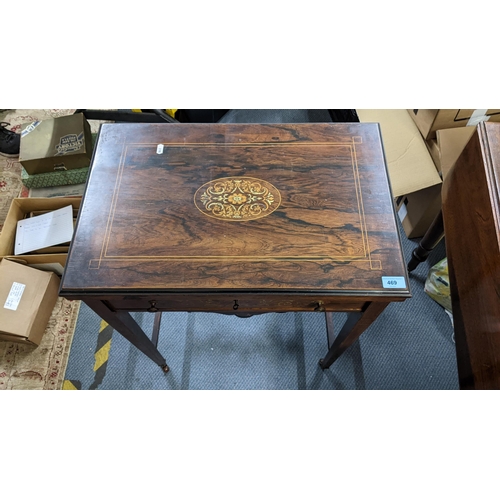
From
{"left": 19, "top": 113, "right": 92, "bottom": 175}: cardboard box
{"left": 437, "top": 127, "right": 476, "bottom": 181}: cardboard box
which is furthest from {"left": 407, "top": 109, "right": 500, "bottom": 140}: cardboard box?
{"left": 19, "top": 113, "right": 92, "bottom": 175}: cardboard box

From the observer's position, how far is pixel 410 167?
157 centimetres

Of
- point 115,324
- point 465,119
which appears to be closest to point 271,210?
point 115,324

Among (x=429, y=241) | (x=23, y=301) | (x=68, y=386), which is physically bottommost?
(x=68, y=386)

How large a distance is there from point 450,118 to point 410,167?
25cm

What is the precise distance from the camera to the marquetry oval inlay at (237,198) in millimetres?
1052

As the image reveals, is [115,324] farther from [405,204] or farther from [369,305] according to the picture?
[405,204]

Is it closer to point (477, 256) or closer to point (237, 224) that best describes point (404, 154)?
point (477, 256)

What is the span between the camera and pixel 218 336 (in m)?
1.65

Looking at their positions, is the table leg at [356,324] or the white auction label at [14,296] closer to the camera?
the table leg at [356,324]

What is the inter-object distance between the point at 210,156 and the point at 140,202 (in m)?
0.27

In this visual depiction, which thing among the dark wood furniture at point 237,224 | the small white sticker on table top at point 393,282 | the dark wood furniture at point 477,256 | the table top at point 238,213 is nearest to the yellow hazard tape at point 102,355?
Answer: the dark wood furniture at point 237,224

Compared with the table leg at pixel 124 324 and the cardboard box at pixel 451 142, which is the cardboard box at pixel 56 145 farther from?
the cardboard box at pixel 451 142

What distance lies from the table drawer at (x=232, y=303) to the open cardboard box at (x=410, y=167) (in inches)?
27.6

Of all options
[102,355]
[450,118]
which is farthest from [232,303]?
[450,118]
